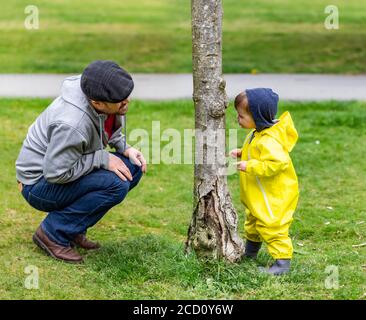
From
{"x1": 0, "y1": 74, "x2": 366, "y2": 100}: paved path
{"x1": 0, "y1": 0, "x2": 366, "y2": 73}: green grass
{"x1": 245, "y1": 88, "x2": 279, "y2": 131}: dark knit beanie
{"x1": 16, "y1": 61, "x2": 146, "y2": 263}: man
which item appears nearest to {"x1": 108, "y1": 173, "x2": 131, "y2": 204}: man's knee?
{"x1": 16, "y1": 61, "x2": 146, "y2": 263}: man

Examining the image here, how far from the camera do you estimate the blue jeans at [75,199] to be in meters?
4.82

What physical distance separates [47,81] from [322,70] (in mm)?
3792

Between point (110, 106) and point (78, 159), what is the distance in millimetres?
355

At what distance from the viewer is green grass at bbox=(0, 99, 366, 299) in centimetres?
455

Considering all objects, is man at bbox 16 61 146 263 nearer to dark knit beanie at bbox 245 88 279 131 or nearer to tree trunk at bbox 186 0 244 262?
tree trunk at bbox 186 0 244 262

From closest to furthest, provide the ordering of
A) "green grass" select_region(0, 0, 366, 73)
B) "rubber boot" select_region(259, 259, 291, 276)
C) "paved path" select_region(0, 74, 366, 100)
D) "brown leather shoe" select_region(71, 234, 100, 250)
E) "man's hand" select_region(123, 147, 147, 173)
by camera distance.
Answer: "rubber boot" select_region(259, 259, 291, 276) < "man's hand" select_region(123, 147, 147, 173) < "brown leather shoe" select_region(71, 234, 100, 250) < "paved path" select_region(0, 74, 366, 100) < "green grass" select_region(0, 0, 366, 73)

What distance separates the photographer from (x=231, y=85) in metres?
10.6

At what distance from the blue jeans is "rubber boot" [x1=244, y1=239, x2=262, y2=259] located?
2.54 feet

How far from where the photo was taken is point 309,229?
5.83m

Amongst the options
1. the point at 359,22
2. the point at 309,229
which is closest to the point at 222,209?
the point at 309,229

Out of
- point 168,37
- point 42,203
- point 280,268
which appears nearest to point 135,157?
point 42,203

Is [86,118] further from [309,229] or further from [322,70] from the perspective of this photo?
[322,70]

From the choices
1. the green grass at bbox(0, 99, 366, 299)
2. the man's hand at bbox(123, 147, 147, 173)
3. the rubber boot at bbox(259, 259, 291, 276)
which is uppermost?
the man's hand at bbox(123, 147, 147, 173)

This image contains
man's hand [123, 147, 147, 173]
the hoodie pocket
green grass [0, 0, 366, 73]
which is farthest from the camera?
green grass [0, 0, 366, 73]
